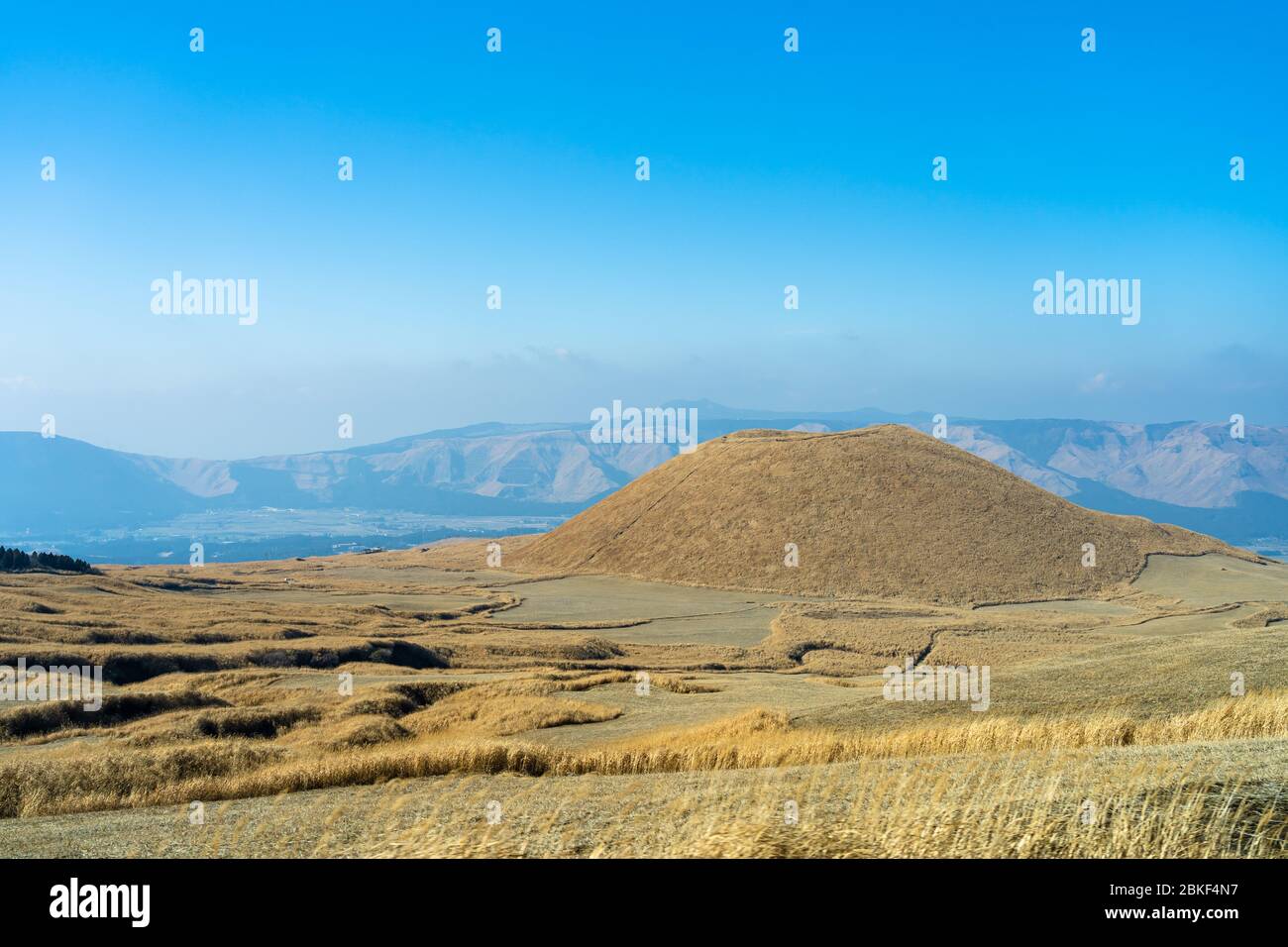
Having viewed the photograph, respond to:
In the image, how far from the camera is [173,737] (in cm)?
1870

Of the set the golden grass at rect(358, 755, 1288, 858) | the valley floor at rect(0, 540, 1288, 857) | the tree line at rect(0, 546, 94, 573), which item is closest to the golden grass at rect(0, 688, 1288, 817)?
the valley floor at rect(0, 540, 1288, 857)

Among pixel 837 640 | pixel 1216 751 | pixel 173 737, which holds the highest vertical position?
Answer: pixel 1216 751

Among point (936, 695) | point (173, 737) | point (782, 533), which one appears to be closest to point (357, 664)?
point (173, 737)

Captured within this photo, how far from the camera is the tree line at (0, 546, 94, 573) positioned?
59.5 meters

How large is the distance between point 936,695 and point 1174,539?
81664 millimetres

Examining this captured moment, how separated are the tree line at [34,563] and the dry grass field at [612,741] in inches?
323

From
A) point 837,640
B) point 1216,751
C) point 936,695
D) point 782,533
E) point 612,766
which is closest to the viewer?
point 1216,751

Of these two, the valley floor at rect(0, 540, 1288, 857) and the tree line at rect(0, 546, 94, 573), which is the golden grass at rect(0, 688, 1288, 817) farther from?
the tree line at rect(0, 546, 94, 573)

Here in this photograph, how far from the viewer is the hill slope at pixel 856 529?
7531cm

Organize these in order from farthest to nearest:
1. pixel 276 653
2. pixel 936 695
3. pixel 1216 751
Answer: pixel 276 653 → pixel 936 695 → pixel 1216 751

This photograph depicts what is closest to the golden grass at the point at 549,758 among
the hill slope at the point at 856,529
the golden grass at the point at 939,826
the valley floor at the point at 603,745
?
the valley floor at the point at 603,745

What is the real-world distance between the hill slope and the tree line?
1543 inches

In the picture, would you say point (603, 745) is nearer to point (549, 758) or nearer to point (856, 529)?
point (549, 758)
